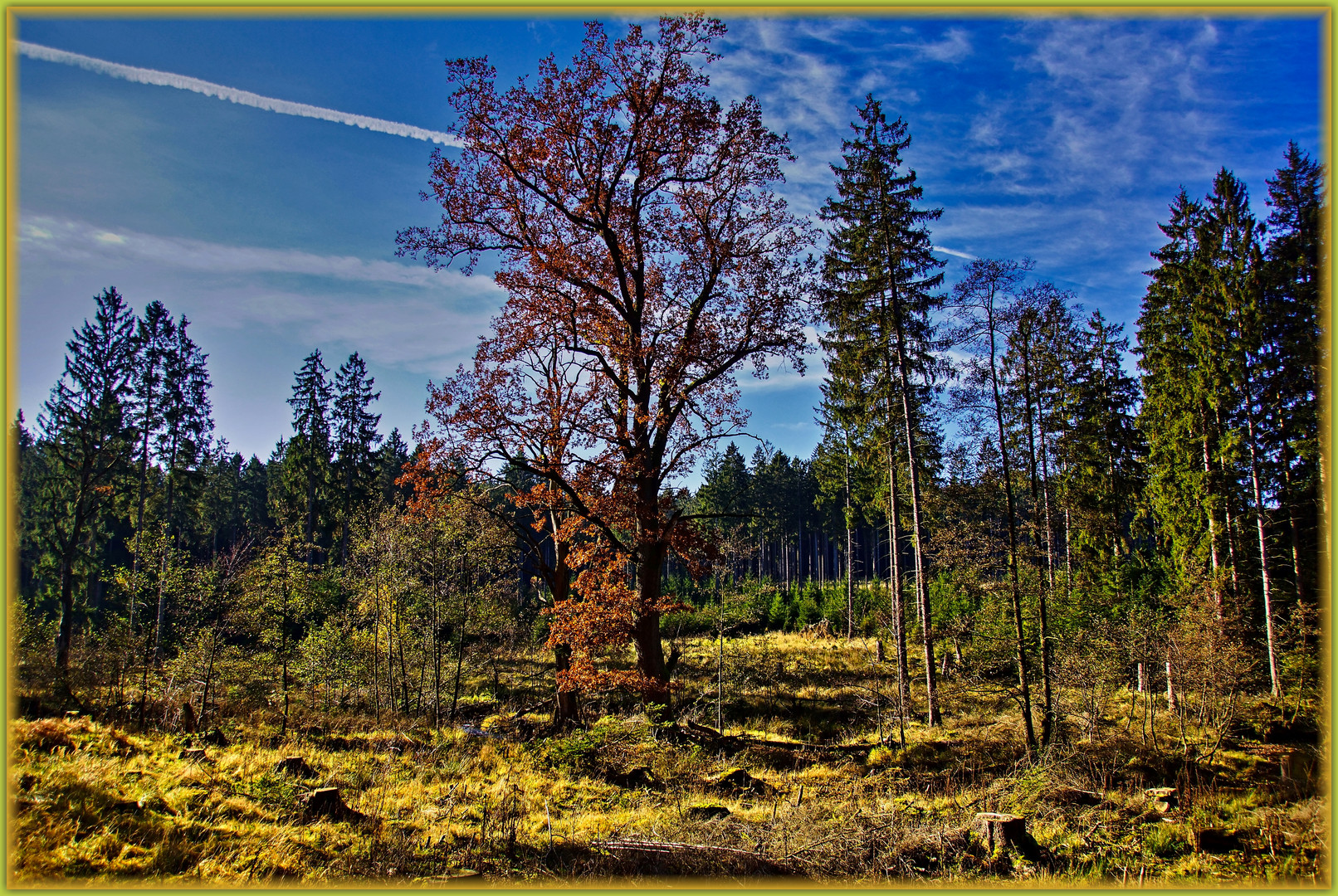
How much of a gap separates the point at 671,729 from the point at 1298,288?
27.1 meters

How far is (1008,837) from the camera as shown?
771cm

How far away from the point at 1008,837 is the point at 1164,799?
17.2 feet

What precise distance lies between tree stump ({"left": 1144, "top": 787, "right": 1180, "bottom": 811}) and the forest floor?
3.4 inches

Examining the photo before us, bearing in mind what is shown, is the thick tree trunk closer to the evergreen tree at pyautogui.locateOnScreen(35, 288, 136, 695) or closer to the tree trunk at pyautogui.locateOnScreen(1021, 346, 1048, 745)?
the tree trunk at pyautogui.locateOnScreen(1021, 346, 1048, 745)

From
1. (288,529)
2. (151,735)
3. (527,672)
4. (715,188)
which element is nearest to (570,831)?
(151,735)

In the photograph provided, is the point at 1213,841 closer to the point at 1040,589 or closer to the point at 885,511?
the point at 1040,589

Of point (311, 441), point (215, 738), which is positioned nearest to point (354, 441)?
point (311, 441)

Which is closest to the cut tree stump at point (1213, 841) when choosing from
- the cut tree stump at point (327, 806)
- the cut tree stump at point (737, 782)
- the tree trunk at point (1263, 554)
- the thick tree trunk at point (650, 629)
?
the cut tree stump at point (737, 782)

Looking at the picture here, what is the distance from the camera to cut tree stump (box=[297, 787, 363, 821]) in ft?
25.1

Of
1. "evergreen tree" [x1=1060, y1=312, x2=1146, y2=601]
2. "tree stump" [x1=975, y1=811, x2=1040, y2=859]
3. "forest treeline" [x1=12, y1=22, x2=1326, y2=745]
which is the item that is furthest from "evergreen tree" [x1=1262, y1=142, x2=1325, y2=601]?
"tree stump" [x1=975, y1=811, x2=1040, y2=859]

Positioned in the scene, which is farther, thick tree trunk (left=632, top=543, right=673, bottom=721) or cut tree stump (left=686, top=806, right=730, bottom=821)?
thick tree trunk (left=632, top=543, right=673, bottom=721)

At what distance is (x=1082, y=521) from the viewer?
94.6 feet

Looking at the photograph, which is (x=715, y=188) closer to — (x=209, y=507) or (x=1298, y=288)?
→ (x=1298, y=288)

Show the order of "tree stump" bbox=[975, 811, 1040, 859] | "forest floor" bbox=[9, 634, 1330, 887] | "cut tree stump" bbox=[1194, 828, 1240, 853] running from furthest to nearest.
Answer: "cut tree stump" bbox=[1194, 828, 1240, 853] < "tree stump" bbox=[975, 811, 1040, 859] < "forest floor" bbox=[9, 634, 1330, 887]
